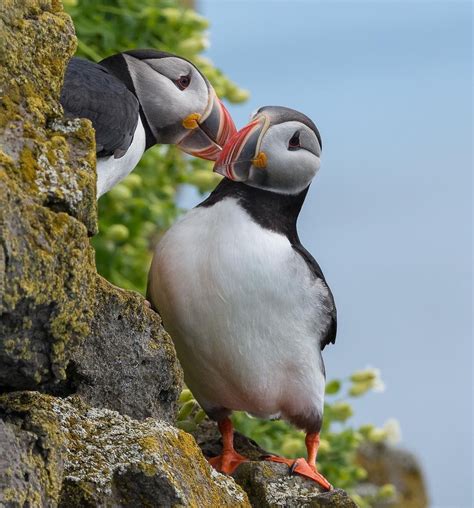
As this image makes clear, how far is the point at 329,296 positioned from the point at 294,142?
1.87 feet

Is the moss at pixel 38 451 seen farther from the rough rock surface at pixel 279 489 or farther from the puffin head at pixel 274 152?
the puffin head at pixel 274 152

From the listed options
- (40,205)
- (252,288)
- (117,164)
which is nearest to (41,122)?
(40,205)

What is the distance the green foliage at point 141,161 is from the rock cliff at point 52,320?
3.37m

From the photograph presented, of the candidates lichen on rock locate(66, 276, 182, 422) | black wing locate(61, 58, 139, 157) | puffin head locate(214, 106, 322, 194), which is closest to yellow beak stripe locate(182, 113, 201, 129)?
puffin head locate(214, 106, 322, 194)

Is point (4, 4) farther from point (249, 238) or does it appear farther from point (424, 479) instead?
point (424, 479)

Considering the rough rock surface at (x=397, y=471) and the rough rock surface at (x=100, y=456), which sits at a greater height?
the rough rock surface at (x=100, y=456)

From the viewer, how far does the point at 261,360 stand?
452 centimetres

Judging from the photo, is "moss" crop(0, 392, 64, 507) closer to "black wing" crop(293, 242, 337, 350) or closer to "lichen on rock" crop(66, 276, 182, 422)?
"lichen on rock" crop(66, 276, 182, 422)

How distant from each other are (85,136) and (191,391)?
66.4 inches

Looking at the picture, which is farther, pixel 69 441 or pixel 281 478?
pixel 281 478

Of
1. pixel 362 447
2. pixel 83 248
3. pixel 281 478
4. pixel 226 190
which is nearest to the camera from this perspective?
pixel 83 248

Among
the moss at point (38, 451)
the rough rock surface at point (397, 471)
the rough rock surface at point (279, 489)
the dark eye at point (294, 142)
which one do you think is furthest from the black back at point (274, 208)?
the rough rock surface at point (397, 471)

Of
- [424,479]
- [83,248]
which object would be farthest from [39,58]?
[424,479]

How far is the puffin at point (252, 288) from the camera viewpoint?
442 centimetres
